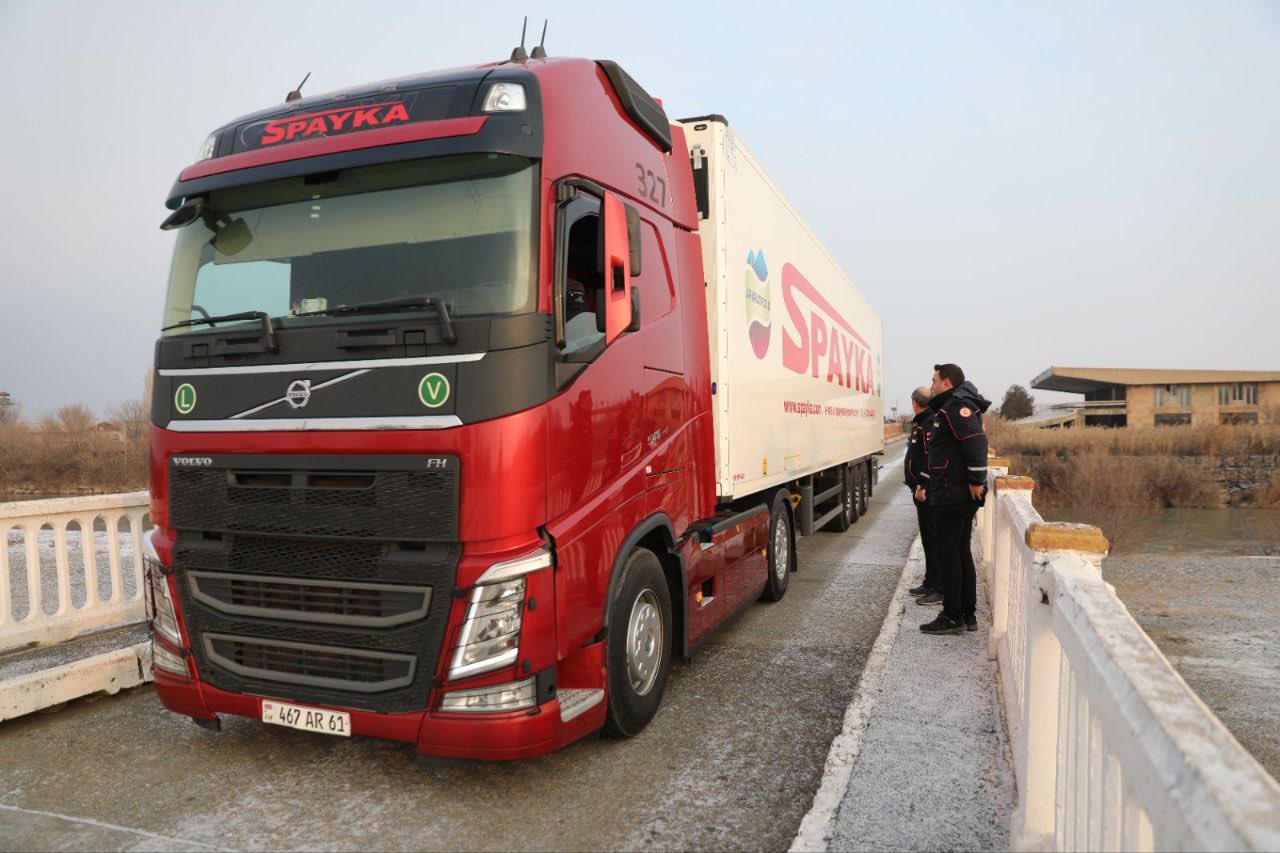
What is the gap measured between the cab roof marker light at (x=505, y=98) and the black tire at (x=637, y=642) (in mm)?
2160

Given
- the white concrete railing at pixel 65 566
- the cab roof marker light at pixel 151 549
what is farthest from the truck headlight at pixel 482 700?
the white concrete railing at pixel 65 566

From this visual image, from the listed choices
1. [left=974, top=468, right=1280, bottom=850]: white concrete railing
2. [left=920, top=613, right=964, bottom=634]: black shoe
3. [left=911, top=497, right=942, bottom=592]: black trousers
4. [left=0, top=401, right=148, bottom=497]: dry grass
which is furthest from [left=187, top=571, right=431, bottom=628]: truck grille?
[left=0, top=401, right=148, bottom=497]: dry grass

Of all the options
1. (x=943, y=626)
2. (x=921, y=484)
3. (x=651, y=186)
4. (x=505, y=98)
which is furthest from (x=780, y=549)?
(x=505, y=98)

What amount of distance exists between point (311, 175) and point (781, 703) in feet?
12.2

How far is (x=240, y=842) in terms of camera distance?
3164 millimetres

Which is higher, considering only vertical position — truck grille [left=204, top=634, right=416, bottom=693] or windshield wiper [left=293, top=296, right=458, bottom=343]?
windshield wiper [left=293, top=296, right=458, bottom=343]

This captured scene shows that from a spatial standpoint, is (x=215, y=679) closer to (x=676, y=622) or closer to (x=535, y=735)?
(x=535, y=735)

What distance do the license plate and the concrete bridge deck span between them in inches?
13.8

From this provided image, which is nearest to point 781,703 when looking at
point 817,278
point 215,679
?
point 215,679

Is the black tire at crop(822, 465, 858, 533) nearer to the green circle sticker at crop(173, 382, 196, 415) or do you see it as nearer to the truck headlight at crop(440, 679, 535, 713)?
the truck headlight at crop(440, 679, 535, 713)

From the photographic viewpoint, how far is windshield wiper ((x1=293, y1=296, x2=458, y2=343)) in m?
3.27

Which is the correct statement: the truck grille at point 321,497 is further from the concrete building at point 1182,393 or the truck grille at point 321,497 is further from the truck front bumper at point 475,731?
the concrete building at point 1182,393

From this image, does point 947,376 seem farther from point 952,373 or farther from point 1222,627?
point 1222,627

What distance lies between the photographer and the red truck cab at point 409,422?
3266 millimetres
